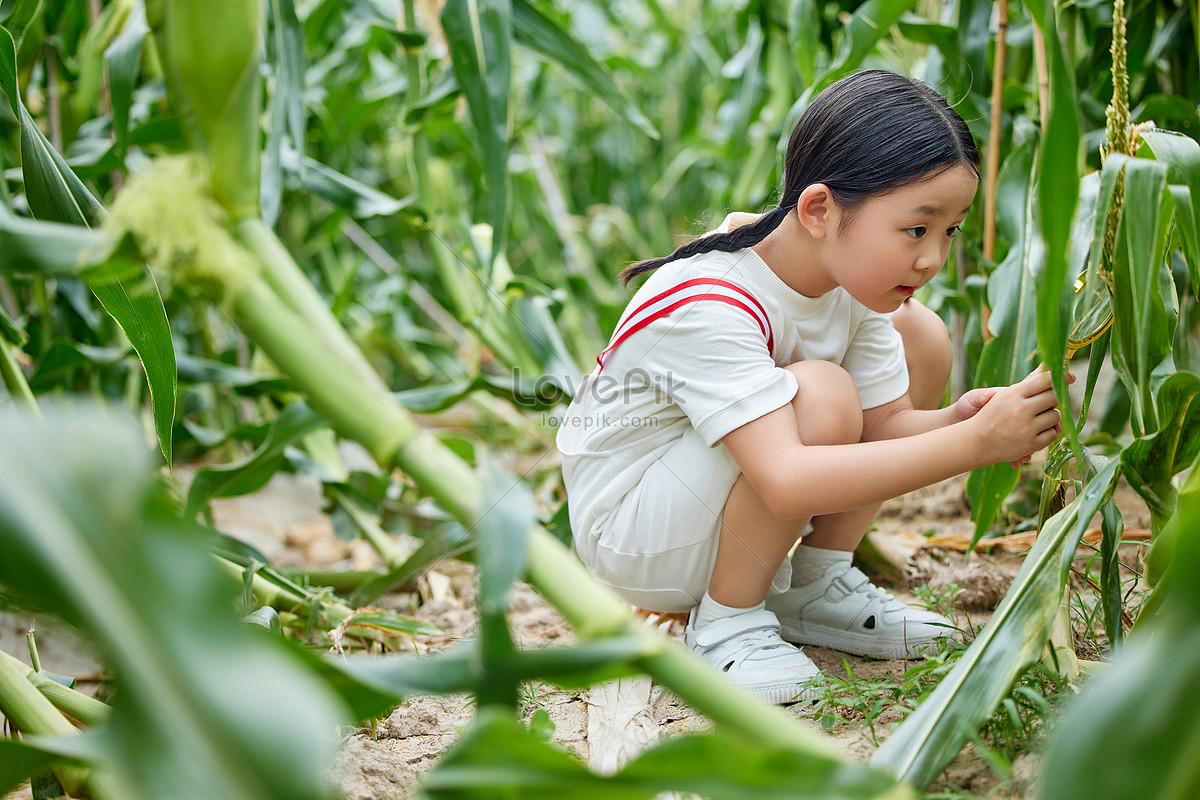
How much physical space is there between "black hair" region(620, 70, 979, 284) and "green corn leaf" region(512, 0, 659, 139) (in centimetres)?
39

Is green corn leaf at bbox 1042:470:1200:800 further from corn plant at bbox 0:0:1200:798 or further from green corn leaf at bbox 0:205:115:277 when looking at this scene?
green corn leaf at bbox 0:205:115:277

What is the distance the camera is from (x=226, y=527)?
1709 millimetres

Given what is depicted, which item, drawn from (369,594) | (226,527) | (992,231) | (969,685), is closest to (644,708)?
(969,685)

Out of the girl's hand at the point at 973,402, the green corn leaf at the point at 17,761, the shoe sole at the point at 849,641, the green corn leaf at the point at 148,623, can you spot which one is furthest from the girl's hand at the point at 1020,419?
the green corn leaf at the point at 17,761

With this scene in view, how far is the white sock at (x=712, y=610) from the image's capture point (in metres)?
0.92

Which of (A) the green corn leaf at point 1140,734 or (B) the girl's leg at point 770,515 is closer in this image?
(A) the green corn leaf at point 1140,734

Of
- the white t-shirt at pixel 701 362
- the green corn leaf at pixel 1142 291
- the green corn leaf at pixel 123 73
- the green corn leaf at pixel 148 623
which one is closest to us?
the green corn leaf at pixel 148 623

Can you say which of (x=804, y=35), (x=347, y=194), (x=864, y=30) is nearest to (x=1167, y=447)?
(x=864, y=30)

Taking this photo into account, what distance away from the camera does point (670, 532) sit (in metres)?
0.91

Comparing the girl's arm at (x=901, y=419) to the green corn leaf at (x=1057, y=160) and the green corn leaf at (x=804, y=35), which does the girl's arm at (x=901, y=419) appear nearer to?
the green corn leaf at (x=1057, y=160)

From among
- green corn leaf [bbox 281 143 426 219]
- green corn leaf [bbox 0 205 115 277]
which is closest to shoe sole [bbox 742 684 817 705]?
green corn leaf [bbox 0 205 115 277]

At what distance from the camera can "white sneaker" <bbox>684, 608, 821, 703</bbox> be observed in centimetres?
84

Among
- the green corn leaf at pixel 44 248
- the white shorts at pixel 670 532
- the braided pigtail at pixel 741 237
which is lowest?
the white shorts at pixel 670 532

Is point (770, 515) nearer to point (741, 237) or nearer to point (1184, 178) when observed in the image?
point (741, 237)
